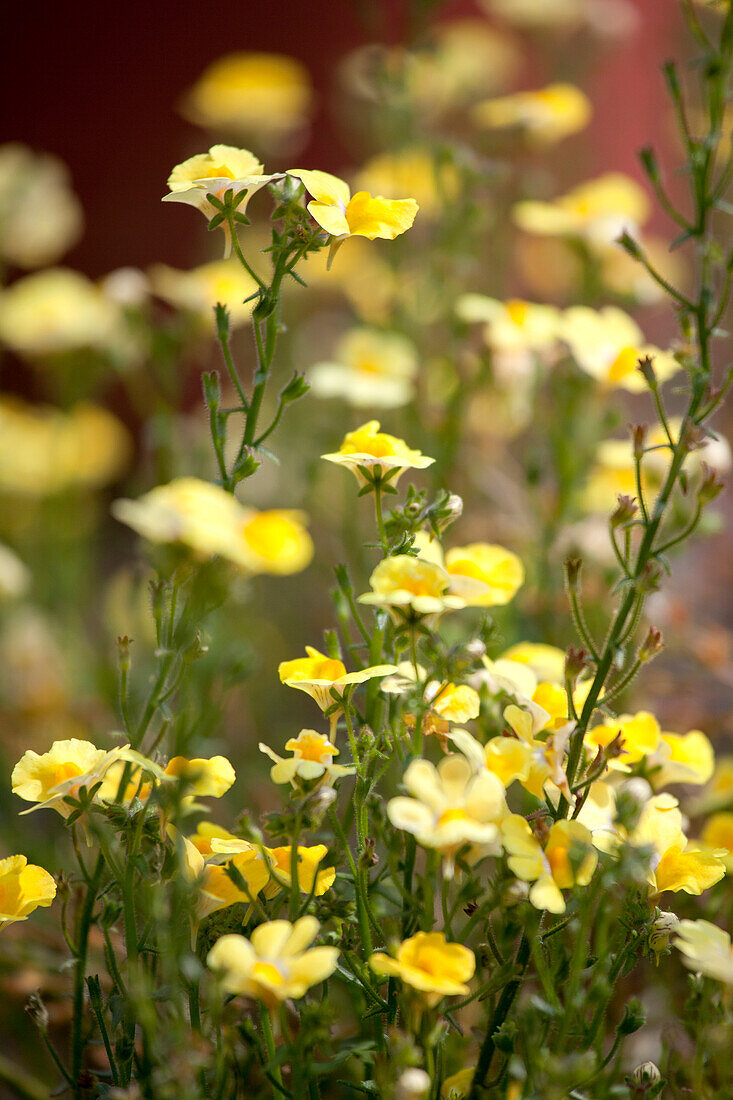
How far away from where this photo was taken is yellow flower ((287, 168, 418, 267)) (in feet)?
1.80

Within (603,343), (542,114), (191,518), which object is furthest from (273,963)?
(542,114)

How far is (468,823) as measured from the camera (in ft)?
1.46

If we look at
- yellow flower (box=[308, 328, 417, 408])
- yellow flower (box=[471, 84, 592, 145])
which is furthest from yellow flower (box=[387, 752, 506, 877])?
yellow flower (box=[471, 84, 592, 145])

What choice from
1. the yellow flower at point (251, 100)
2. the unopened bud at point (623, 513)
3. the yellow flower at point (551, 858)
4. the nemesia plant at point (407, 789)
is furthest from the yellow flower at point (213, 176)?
the yellow flower at point (251, 100)

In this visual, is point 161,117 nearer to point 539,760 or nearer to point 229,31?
point 229,31

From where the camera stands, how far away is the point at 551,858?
0.50 metres

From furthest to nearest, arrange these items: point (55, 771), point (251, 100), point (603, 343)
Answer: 1. point (251, 100)
2. point (603, 343)
3. point (55, 771)

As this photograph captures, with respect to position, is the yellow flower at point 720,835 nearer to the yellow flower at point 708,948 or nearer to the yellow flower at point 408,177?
the yellow flower at point 708,948

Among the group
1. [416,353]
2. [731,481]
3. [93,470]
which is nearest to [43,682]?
[93,470]

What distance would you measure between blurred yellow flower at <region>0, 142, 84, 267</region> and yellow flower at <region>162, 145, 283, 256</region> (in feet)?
2.37

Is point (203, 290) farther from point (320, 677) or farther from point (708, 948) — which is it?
point (708, 948)

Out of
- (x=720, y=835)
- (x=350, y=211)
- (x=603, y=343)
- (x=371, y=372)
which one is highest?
(x=350, y=211)

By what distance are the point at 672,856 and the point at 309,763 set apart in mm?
206

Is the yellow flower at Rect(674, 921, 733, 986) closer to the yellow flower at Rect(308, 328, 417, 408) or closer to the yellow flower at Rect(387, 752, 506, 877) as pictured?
the yellow flower at Rect(387, 752, 506, 877)
